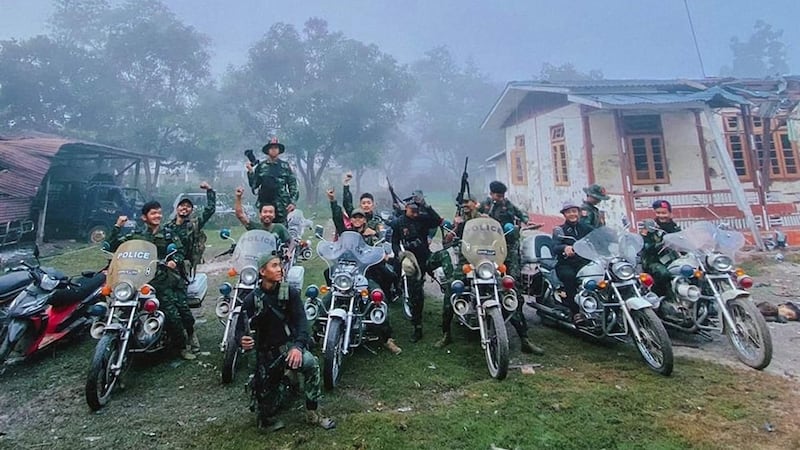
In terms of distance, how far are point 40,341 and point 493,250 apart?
14.6 feet

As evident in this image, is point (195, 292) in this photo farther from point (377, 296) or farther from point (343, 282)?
point (377, 296)

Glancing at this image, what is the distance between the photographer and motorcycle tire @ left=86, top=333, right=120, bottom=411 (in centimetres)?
302

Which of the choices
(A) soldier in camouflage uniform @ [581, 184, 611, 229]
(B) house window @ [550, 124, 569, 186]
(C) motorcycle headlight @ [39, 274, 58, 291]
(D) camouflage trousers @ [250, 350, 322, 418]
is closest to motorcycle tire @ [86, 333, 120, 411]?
(D) camouflage trousers @ [250, 350, 322, 418]

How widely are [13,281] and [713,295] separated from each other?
277 inches

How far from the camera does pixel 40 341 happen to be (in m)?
3.90

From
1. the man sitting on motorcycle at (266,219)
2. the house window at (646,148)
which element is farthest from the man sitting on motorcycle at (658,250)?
the house window at (646,148)

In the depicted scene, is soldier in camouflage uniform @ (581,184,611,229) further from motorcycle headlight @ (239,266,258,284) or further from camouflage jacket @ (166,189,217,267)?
camouflage jacket @ (166,189,217,267)

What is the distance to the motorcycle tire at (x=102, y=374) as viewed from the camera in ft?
9.91

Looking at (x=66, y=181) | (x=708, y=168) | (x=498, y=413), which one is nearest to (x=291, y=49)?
(x=66, y=181)

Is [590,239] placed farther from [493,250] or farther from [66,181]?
[66,181]

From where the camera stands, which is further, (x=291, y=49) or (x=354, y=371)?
(x=291, y=49)

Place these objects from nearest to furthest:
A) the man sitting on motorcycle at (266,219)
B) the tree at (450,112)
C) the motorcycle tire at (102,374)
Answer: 1. the motorcycle tire at (102,374)
2. the man sitting on motorcycle at (266,219)
3. the tree at (450,112)

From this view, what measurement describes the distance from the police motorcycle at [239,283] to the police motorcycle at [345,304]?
339 millimetres

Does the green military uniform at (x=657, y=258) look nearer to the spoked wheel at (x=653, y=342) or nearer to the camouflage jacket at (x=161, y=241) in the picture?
the spoked wheel at (x=653, y=342)
